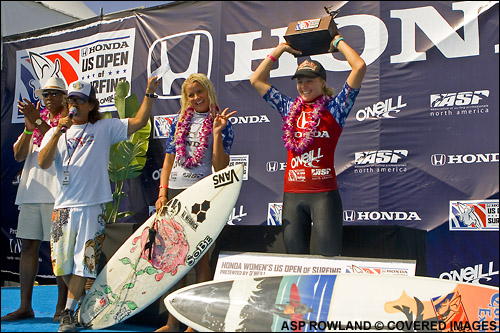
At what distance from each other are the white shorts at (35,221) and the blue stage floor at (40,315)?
62 cm

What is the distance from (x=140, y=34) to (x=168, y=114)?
1.07 metres

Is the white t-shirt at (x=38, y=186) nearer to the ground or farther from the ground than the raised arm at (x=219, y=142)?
nearer to the ground

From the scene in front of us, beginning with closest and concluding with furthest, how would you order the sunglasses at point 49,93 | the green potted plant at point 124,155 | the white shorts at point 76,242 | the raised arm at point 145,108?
the white shorts at point 76,242, the raised arm at point 145,108, the sunglasses at point 49,93, the green potted plant at point 124,155

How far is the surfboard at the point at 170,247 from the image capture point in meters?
3.12

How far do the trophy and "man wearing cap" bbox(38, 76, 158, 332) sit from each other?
0.99 m

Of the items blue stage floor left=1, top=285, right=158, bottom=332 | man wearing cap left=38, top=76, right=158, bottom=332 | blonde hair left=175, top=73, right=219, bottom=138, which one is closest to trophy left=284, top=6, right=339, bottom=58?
blonde hair left=175, top=73, right=219, bottom=138

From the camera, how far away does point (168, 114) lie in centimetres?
560

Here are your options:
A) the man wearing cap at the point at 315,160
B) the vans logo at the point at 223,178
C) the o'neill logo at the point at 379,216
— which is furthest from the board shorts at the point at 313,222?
the o'neill logo at the point at 379,216

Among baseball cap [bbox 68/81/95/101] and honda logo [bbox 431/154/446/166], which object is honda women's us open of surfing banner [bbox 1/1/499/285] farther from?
baseball cap [bbox 68/81/95/101]

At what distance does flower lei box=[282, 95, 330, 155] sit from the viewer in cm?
290

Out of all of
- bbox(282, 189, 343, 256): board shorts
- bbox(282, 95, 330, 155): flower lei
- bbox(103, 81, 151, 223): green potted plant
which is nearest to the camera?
bbox(282, 189, 343, 256): board shorts

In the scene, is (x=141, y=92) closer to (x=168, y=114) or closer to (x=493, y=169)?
(x=168, y=114)

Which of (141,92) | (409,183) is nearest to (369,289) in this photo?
(409,183)

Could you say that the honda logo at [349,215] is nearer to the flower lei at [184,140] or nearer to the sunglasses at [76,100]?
the flower lei at [184,140]
